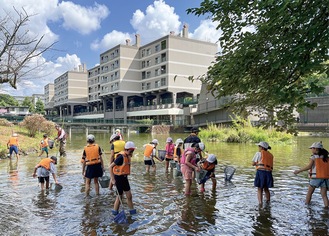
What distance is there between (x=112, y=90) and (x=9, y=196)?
215 ft

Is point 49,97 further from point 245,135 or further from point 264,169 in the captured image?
point 264,169

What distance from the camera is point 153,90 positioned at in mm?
65562

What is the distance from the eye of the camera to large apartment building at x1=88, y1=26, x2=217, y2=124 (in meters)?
61.4

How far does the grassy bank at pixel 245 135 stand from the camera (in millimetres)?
27189

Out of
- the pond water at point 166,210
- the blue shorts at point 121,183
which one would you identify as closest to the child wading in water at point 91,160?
the pond water at point 166,210

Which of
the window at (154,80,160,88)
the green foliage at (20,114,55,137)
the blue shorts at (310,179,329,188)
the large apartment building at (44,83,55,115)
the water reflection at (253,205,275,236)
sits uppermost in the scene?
the large apartment building at (44,83,55,115)

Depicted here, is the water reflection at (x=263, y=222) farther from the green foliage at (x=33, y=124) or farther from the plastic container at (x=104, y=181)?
the green foliage at (x=33, y=124)

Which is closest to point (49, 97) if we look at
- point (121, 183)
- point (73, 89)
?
point (73, 89)

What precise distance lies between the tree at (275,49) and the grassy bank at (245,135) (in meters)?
20.6

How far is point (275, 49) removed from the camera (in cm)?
527

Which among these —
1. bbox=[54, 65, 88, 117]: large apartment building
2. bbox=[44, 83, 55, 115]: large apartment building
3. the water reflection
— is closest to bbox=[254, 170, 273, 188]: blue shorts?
the water reflection

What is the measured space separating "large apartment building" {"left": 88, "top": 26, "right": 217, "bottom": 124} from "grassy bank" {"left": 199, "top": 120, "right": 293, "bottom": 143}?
28.8m

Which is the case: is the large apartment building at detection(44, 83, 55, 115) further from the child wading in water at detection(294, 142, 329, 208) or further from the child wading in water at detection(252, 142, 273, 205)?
the child wading in water at detection(294, 142, 329, 208)

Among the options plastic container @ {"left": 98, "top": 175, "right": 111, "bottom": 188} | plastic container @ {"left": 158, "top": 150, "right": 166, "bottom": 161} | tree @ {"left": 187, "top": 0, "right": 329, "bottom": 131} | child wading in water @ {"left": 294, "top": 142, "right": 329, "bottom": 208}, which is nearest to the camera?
tree @ {"left": 187, "top": 0, "right": 329, "bottom": 131}
